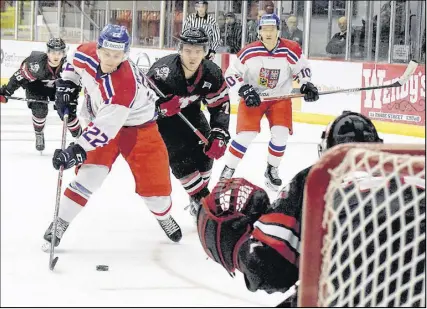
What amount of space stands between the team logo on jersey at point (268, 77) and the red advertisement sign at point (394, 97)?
2262mm

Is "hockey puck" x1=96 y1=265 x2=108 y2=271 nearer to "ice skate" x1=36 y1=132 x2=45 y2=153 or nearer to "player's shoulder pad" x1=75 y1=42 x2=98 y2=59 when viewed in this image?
"player's shoulder pad" x1=75 y1=42 x2=98 y2=59

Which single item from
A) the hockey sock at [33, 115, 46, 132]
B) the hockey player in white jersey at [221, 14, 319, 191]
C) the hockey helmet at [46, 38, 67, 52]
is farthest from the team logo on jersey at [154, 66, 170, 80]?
the hockey sock at [33, 115, 46, 132]

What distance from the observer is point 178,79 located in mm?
3656

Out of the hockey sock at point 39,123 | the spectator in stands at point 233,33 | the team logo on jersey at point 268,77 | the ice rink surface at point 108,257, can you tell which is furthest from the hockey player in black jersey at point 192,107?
the spectator in stands at point 233,33

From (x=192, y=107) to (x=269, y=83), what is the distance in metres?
1.15

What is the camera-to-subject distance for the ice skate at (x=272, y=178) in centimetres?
496

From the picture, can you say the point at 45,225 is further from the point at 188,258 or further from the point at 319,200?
the point at 319,200

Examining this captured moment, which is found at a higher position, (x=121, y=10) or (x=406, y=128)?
(x=121, y=10)

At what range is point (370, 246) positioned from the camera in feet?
4.85

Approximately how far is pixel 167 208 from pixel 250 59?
1.70 meters

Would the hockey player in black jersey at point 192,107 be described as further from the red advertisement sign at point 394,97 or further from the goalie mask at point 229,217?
the red advertisement sign at point 394,97

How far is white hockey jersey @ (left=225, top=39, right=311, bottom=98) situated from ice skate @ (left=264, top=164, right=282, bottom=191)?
1.44 ft

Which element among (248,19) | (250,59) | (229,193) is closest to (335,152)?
(229,193)

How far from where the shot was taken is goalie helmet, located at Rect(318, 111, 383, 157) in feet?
5.69
